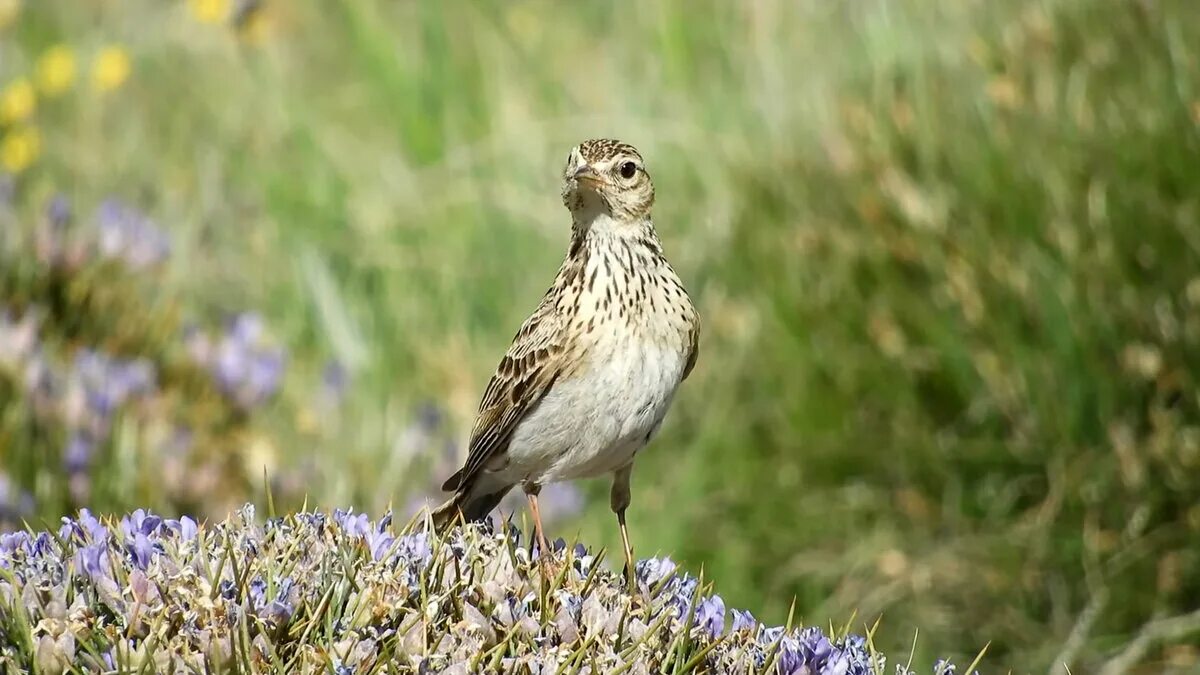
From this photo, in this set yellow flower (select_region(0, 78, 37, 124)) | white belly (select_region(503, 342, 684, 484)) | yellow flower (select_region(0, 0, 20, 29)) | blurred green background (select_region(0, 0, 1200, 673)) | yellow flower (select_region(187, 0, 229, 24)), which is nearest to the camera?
white belly (select_region(503, 342, 684, 484))

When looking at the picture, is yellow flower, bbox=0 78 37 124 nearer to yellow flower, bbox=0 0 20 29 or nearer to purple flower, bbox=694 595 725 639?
yellow flower, bbox=0 0 20 29

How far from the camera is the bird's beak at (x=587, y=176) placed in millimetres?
4965

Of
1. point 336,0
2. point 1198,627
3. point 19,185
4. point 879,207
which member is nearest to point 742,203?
point 879,207

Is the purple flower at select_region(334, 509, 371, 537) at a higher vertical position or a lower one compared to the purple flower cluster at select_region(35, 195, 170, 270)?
lower

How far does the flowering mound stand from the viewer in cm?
329

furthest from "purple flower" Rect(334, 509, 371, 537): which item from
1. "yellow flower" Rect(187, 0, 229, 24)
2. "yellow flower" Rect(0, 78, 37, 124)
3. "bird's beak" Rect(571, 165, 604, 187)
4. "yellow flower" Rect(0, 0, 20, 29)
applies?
"yellow flower" Rect(0, 0, 20, 29)

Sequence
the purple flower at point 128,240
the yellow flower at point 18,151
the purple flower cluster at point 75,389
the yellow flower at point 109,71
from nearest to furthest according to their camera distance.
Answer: the purple flower cluster at point 75,389 → the purple flower at point 128,240 → the yellow flower at point 18,151 → the yellow flower at point 109,71

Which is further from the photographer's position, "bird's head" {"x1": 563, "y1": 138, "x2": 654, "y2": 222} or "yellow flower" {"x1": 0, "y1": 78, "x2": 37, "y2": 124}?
"yellow flower" {"x1": 0, "y1": 78, "x2": 37, "y2": 124}

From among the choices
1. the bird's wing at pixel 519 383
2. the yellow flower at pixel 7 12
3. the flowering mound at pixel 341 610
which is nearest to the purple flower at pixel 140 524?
the flowering mound at pixel 341 610

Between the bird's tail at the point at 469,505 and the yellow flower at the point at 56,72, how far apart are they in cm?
703

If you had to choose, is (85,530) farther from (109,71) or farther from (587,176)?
(109,71)

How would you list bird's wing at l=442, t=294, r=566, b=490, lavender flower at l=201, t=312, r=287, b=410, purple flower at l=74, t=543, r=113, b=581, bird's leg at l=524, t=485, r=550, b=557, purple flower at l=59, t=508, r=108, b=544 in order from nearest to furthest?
purple flower at l=74, t=543, r=113, b=581 < purple flower at l=59, t=508, r=108, b=544 < bird's leg at l=524, t=485, r=550, b=557 < bird's wing at l=442, t=294, r=566, b=490 < lavender flower at l=201, t=312, r=287, b=410

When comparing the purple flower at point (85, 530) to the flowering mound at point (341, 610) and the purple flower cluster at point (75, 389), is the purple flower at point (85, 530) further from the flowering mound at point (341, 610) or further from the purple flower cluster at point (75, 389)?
the purple flower cluster at point (75, 389)

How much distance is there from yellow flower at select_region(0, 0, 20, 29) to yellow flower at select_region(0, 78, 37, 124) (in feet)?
5.26
